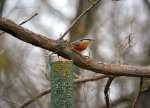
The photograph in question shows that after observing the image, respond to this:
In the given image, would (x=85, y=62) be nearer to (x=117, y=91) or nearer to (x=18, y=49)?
(x=18, y=49)

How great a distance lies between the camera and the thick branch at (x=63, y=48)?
327cm

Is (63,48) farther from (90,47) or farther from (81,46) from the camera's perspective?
(90,47)

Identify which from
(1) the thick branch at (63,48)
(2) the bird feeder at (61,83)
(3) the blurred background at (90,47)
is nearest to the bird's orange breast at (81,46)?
(1) the thick branch at (63,48)

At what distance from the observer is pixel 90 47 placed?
30.6 feet

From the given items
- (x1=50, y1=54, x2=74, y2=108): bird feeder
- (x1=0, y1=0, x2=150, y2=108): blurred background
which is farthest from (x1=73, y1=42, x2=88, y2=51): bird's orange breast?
(x1=0, y1=0, x2=150, y2=108): blurred background

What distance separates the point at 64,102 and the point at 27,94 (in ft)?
17.0

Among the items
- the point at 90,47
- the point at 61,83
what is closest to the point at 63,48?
the point at 61,83

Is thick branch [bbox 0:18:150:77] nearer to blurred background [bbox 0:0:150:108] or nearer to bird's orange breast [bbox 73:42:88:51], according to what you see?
bird's orange breast [bbox 73:42:88:51]

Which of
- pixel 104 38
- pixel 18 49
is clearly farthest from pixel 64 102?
pixel 104 38

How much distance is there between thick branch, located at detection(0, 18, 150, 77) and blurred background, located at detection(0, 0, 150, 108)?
3.46 metres

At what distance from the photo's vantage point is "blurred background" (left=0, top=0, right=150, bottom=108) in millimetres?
8141

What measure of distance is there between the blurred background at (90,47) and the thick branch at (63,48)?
346 cm

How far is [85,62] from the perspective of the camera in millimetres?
3791

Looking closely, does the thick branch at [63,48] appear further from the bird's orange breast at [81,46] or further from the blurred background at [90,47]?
the blurred background at [90,47]
